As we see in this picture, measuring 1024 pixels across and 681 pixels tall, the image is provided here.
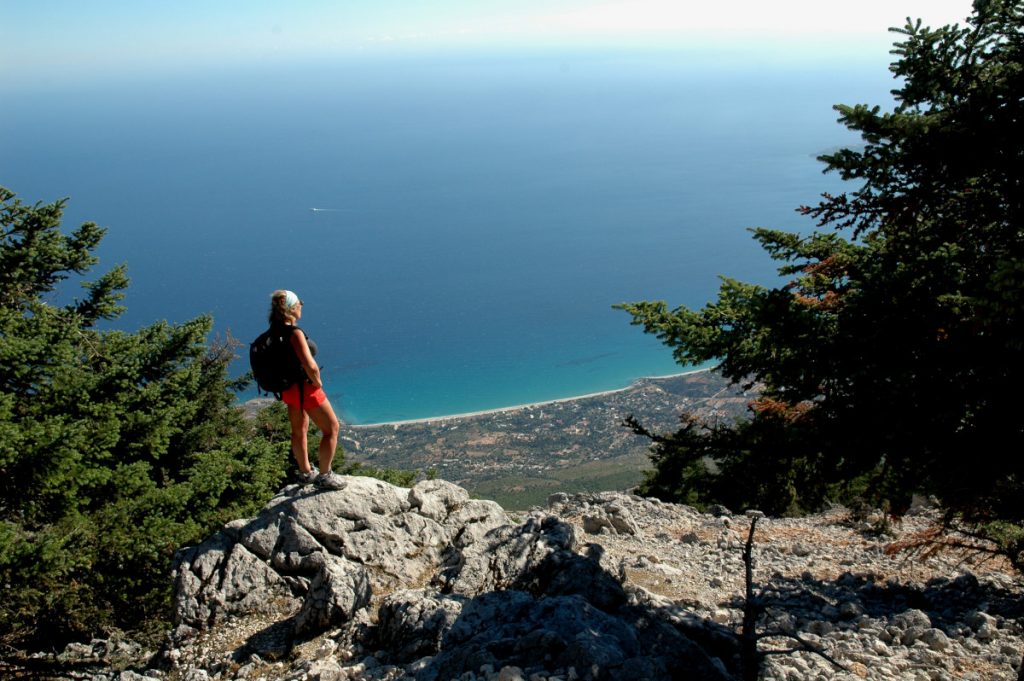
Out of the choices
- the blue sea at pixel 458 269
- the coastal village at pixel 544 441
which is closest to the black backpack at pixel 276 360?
the coastal village at pixel 544 441

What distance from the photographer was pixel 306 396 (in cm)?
761

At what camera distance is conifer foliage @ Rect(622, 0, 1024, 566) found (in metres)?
5.57

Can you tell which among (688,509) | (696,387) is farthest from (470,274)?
(688,509)

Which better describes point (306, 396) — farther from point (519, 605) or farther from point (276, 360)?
point (519, 605)

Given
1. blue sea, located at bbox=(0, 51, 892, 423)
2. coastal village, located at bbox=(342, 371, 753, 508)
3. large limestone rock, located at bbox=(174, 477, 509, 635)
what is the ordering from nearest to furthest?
1. large limestone rock, located at bbox=(174, 477, 509, 635)
2. coastal village, located at bbox=(342, 371, 753, 508)
3. blue sea, located at bbox=(0, 51, 892, 423)

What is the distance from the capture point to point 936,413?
5.60m

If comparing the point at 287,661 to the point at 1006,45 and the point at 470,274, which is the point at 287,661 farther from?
the point at 470,274

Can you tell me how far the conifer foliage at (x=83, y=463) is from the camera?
7973 millimetres

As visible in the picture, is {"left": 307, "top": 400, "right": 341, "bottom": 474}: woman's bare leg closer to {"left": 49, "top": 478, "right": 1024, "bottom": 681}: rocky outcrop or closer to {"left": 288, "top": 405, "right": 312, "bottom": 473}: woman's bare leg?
{"left": 288, "top": 405, "right": 312, "bottom": 473}: woman's bare leg

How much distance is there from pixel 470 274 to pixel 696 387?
68491mm

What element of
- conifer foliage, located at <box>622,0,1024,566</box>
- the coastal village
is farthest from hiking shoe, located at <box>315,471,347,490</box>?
the coastal village

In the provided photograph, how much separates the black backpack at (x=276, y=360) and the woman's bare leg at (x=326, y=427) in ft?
1.57

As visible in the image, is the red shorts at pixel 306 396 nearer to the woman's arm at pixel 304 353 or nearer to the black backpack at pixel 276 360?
the black backpack at pixel 276 360

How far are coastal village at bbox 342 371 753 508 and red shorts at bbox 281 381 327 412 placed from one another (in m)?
45.3
